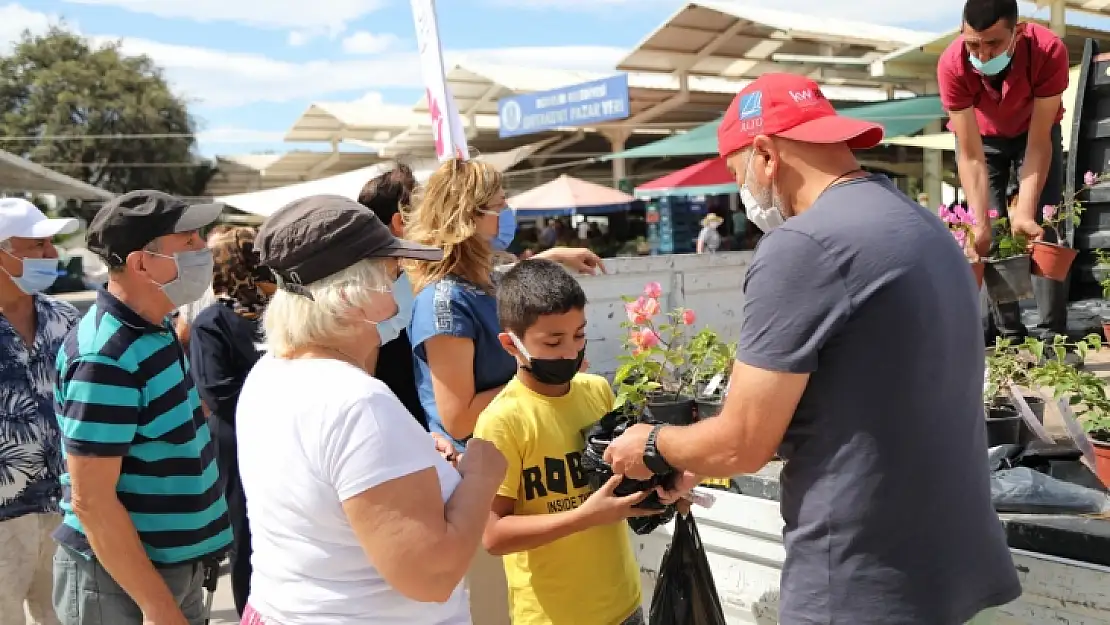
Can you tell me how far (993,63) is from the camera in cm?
397

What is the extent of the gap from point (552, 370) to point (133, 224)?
49.8 inches

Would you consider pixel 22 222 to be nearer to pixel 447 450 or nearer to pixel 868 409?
pixel 447 450

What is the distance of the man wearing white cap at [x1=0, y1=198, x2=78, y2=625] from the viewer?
3209mm

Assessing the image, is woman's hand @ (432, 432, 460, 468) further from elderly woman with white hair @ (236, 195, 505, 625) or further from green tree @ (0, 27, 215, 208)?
green tree @ (0, 27, 215, 208)

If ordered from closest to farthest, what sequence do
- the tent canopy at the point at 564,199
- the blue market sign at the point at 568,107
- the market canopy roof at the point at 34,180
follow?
the blue market sign at the point at 568,107, the tent canopy at the point at 564,199, the market canopy roof at the point at 34,180

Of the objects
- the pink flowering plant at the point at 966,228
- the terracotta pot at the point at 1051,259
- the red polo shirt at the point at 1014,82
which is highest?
the red polo shirt at the point at 1014,82

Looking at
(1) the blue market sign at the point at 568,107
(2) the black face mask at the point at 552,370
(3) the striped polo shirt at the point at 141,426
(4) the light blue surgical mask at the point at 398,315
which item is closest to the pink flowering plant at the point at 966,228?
(2) the black face mask at the point at 552,370

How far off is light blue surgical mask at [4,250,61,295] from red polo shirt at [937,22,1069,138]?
3.99 meters

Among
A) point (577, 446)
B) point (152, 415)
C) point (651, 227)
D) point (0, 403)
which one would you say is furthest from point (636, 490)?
point (651, 227)

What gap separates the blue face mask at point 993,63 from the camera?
3.93 metres

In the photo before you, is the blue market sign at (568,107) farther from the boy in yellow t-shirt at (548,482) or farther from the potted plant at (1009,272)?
the boy in yellow t-shirt at (548,482)

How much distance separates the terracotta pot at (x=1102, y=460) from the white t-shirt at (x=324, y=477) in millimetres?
1850

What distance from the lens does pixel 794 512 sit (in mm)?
1726

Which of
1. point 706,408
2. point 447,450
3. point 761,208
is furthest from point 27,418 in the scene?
point 761,208
